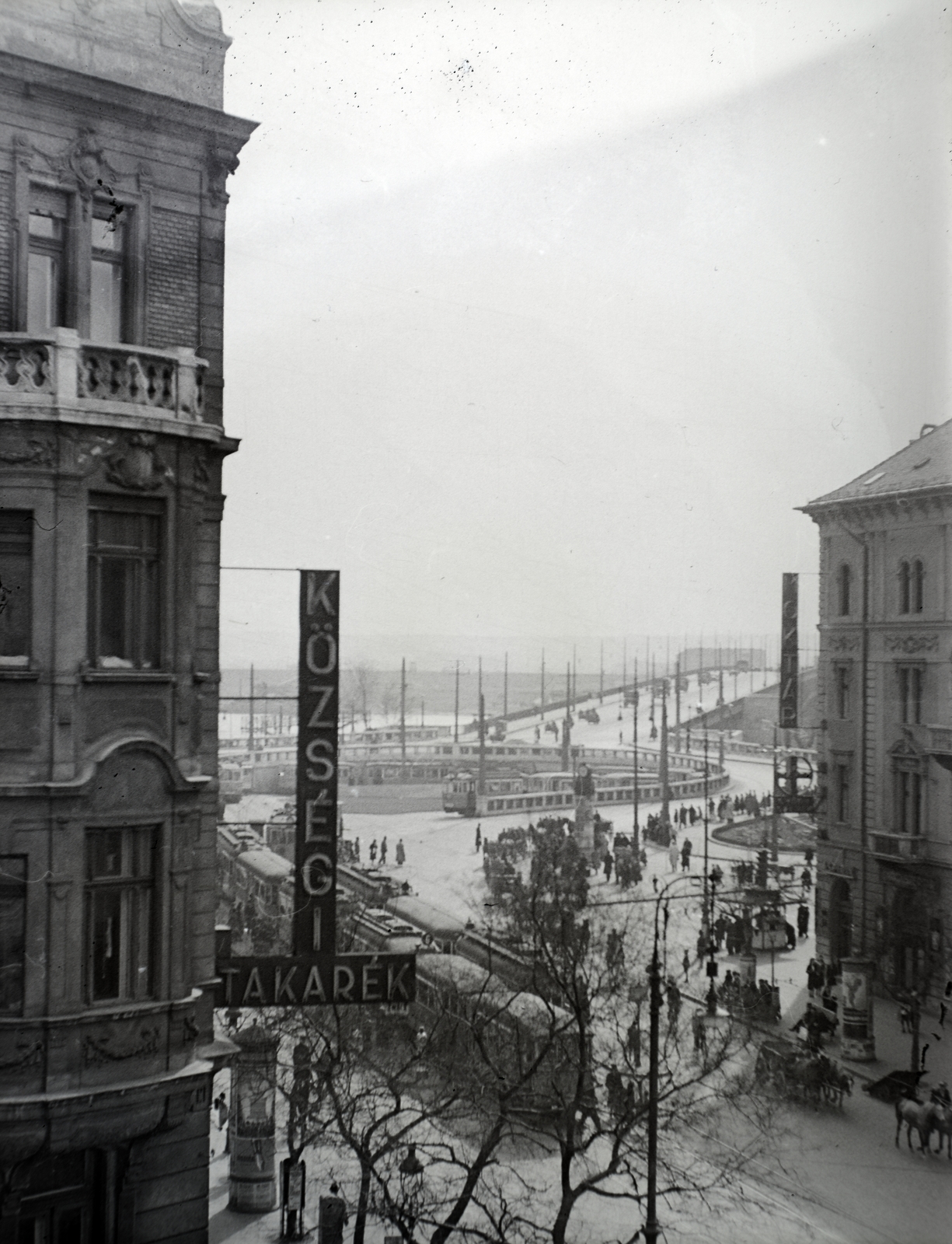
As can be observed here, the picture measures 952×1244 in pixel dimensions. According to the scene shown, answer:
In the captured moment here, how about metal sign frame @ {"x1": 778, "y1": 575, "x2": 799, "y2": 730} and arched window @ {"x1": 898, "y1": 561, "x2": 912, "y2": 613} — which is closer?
metal sign frame @ {"x1": 778, "y1": 575, "x2": 799, "y2": 730}

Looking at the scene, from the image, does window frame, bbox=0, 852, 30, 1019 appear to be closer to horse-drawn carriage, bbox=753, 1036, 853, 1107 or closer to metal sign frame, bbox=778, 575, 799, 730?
horse-drawn carriage, bbox=753, 1036, 853, 1107

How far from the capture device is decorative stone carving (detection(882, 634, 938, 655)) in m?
17.8

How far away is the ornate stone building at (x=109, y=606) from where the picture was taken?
985 cm

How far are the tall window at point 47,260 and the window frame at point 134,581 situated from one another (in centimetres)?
175

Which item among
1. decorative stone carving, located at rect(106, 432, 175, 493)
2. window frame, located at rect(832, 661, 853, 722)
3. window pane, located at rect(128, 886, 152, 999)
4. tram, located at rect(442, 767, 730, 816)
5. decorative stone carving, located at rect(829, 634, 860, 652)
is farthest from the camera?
tram, located at rect(442, 767, 730, 816)

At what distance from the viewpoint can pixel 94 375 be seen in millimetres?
10117

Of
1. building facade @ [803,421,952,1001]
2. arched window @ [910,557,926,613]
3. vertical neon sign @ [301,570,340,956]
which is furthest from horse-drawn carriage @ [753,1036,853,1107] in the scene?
vertical neon sign @ [301,570,340,956]

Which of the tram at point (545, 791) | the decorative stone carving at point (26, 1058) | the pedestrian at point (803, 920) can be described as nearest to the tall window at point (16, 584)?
the decorative stone carving at point (26, 1058)

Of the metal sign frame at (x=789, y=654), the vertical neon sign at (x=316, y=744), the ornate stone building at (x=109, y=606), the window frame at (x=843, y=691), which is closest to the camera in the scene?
the ornate stone building at (x=109, y=606)

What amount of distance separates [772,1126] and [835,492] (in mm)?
8026

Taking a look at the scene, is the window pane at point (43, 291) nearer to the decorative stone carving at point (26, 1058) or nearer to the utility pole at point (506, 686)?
the decorative stone carving at point (26, 1058)

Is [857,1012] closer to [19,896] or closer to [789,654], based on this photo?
[789,654]

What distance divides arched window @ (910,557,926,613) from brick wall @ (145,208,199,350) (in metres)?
12.0

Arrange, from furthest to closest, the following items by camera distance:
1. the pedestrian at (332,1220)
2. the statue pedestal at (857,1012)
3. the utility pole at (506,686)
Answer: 1. the utility pole at (506,686)
2. the statue pedestal at (857,1012)
3. the pedestrian at (332,1220)
